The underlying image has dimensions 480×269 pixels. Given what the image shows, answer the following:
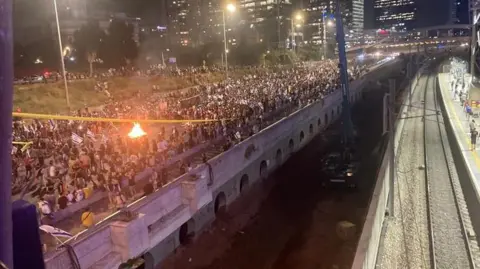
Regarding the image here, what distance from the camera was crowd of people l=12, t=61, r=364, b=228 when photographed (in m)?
18.5

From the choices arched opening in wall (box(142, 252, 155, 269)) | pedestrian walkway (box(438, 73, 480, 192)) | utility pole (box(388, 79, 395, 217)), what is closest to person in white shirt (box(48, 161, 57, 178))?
arched opening in wall (box(142, 252, 155, 269))

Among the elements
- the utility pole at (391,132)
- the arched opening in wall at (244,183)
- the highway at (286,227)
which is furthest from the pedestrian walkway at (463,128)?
the arched opening in wall at (244,183)

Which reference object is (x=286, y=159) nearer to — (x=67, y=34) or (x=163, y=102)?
Answer: (x=163, y=102)

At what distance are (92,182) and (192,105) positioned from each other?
1883 centimetres

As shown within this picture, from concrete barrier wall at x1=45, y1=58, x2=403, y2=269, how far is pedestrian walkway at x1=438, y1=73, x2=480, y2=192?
1362 cm

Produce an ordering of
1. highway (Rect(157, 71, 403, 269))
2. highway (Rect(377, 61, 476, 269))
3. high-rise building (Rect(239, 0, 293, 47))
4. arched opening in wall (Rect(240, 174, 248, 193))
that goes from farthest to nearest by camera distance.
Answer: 1. high-rise building (Rect(239, 0, 293, 47))
2. arched opening in wall (Rect(240, 174, 248, 193))
3. highway (Rect(157, 71, 403, 269))
4. highway (Rect(377, 61, 476, 269))

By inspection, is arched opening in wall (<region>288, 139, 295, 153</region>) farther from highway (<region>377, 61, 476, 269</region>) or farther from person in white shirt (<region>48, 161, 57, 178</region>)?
person in white shirt (<region>48, 161, 57, 178</region>)

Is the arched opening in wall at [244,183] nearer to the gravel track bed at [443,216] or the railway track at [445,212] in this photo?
the railway track at [445,212]

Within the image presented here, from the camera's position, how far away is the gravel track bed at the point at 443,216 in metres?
18.0

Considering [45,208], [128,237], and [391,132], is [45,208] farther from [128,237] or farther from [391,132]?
[391,132]

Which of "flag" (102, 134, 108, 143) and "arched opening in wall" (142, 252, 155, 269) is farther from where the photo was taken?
"flag" (102, 134, 108, 143)

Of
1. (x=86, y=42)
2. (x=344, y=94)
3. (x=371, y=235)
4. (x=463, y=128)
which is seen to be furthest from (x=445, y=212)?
(x=86, y=42)

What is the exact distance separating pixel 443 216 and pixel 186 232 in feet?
45.1

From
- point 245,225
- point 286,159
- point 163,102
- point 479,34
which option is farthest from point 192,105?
point 479,34
